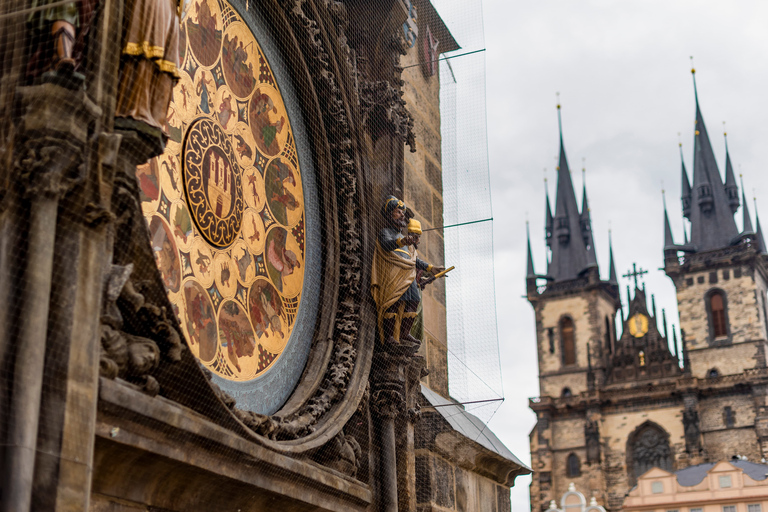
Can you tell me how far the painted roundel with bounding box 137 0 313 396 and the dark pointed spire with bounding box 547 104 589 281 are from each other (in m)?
55.1

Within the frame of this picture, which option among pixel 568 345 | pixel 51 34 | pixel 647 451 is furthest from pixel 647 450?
pixel 51 34

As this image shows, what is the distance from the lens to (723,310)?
5428 cm

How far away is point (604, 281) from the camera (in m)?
58.7

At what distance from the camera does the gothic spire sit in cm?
5906

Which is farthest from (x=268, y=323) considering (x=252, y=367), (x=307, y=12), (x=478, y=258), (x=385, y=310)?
(x=478, y=258)

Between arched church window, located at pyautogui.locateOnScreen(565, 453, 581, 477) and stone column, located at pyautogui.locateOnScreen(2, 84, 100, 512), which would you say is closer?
stone column, located at pyautogui.locateOnScreen(2, 84, 100, 512)

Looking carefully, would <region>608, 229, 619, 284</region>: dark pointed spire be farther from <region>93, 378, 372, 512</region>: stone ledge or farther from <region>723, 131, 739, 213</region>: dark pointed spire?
<region>93, 378, 372, 512</region>: stone ledge

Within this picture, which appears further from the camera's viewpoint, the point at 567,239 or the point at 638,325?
the point at 567,239

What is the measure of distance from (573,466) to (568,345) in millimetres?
7144

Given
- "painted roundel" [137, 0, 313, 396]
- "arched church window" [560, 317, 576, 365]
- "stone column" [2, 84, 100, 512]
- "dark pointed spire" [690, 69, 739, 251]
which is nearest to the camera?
"stone column" [2, 84, 100, 512]

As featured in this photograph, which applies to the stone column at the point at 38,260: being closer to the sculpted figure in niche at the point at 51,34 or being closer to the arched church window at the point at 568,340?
the sculpted figure in niche at the point at 51,34

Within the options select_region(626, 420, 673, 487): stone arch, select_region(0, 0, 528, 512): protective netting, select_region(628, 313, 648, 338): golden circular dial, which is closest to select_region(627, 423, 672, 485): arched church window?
select_region(626, 420, 673, 487): stone arch

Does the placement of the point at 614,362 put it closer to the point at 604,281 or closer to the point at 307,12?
the point at 604,281

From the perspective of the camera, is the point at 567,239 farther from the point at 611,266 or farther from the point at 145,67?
the point at 145,67
